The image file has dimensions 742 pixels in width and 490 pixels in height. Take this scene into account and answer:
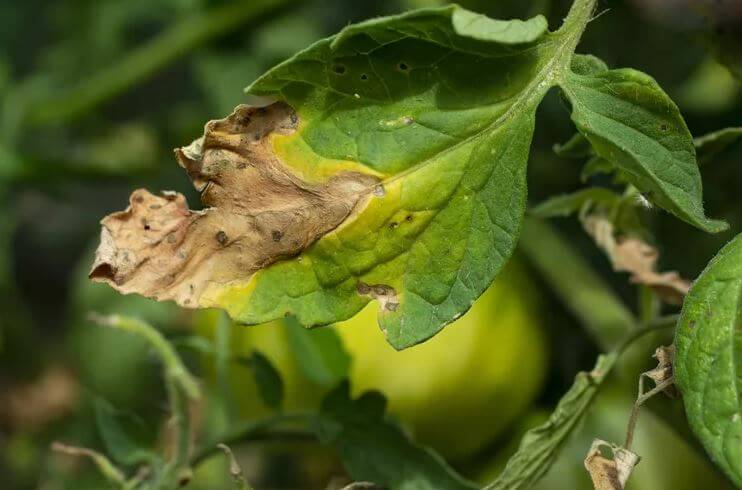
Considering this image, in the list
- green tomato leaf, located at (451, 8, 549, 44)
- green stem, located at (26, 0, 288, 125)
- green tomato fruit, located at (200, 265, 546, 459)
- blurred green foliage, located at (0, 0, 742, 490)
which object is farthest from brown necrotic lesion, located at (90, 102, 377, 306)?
green stem, located at (26, 0, 288, 125)

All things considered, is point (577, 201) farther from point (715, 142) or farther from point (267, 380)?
point (267, 380)

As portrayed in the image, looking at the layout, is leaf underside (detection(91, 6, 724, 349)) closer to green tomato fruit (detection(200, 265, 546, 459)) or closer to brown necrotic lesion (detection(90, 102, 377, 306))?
brown necrotic lesion (detection(90, 102, 377, 306))

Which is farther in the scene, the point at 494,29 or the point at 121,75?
the point at 121,75

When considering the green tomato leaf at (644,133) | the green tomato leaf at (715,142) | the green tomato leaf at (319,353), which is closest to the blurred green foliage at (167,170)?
the green tomato leaf at (319,353)

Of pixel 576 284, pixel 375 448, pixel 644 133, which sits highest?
pixel 644 133

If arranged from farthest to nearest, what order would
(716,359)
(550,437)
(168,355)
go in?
(168,355) → (550,437) → (716,359)

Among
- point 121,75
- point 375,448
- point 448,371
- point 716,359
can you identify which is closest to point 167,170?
point 121,75

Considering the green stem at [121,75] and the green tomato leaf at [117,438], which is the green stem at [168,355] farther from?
the green stem at [121,75]
